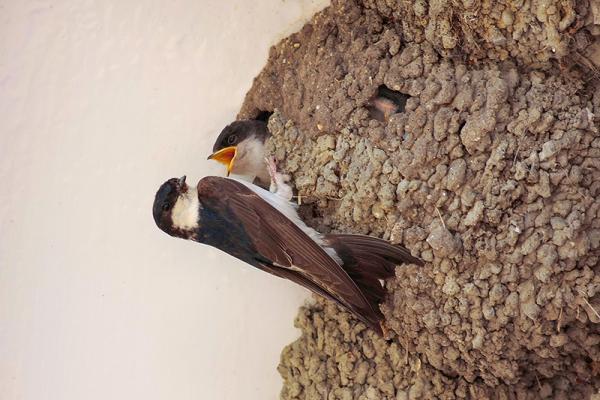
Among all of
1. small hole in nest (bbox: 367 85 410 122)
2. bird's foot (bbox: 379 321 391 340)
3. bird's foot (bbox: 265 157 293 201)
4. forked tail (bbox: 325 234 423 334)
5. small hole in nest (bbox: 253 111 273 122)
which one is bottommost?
bird's foot (bbox: 379 321 391 340)

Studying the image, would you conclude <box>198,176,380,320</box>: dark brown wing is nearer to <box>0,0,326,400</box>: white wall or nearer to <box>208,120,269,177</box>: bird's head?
<box>208,120,269,177</box>: bird's head

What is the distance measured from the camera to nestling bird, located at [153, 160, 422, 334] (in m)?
4.08

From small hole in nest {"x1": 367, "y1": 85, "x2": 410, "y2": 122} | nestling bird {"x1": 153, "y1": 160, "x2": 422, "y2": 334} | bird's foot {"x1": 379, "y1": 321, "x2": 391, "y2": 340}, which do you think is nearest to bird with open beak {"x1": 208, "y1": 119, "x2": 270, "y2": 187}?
nestling bird {"x1": 153, "y1": 160, "x2": 422, "y2": 334}

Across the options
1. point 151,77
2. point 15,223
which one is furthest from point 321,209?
point 15,223

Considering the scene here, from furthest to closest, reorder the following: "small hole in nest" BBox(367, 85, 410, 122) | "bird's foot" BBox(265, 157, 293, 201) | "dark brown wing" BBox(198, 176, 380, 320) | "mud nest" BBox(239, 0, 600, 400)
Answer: "bird's foot" BBox(265, 157, 293, 201) → "small hole in nest" BBox(367, 85, 410, 122) → "dark brown wing" BBox(198, 176, 380, 320) → "mud nest" BBox(239, 0, 600, 400)

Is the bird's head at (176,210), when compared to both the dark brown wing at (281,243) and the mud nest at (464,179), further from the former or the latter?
the mud nest at (464,179)

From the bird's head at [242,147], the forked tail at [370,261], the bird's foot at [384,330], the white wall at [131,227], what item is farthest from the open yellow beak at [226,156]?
the bird's foot at [384,330]

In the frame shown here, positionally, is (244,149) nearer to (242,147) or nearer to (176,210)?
(242,147)

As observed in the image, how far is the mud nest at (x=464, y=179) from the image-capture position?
3910 millimetres

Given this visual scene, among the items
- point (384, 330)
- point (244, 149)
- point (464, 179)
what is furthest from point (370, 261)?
point (244, 149)

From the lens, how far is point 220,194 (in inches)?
171

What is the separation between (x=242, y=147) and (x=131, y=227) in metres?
0.54

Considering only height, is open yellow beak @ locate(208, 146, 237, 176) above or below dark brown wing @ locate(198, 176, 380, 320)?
above

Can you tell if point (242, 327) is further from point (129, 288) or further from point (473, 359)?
point (473, 359)
